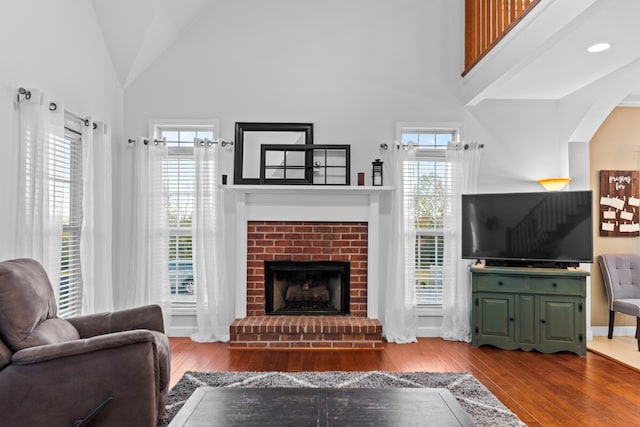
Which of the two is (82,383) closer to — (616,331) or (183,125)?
(183,125)

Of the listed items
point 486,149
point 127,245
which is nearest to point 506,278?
point 486,149

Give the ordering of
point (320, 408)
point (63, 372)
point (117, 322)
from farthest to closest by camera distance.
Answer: point (117, 322) → point (63, 372) → point (320, 408)

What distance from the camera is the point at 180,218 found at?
449cm

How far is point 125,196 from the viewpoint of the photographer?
4.47m

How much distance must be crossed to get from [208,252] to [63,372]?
7.74 feet

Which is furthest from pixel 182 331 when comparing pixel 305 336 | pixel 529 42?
pixel 529 42

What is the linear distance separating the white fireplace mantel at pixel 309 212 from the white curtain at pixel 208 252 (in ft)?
0.62

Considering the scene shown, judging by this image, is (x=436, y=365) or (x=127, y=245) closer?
(x=436, y=365)

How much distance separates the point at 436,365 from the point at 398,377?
1.80 feet

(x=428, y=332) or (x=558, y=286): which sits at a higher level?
(x=558, y=286)

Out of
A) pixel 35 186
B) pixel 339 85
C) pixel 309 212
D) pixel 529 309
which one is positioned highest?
pixel 339 85

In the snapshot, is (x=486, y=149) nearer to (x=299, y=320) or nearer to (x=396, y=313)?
(x=396, y=313)

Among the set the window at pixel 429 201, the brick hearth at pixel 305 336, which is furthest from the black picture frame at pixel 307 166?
the brick hearth at pixel 305 336

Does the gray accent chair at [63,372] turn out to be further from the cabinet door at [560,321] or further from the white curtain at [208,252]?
the cabinet door at [560,321]
